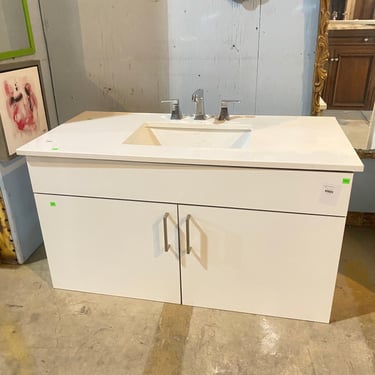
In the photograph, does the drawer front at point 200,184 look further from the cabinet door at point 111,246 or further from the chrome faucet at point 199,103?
the chrome faucet at point 199,103

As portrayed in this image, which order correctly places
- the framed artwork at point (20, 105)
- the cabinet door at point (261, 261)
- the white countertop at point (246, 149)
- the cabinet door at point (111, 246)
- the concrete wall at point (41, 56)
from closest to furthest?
1. the white countertop at point (246, 149)
2. the cabinet door at point (261, 261)
3. the cabinet door at point (111, 246)
4. the framed artwork at point (20, 105)
5. the concrete wall at point (41, 56)

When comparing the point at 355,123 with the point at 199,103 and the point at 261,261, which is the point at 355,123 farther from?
the point at 261,261

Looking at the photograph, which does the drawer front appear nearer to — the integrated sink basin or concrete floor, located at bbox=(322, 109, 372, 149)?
the integrated sink basin

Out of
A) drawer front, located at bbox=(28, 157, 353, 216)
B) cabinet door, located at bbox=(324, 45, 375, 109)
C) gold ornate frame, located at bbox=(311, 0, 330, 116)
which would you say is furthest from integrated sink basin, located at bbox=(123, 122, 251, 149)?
cabinet door, located at bbox=(324, 45, 375, 109)

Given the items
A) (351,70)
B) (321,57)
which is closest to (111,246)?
(321,57)

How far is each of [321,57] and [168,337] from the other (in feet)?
5.05

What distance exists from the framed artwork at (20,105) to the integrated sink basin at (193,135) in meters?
0.61

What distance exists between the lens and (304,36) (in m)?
1.89

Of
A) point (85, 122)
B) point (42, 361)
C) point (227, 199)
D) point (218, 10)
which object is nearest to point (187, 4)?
point (218, 10)

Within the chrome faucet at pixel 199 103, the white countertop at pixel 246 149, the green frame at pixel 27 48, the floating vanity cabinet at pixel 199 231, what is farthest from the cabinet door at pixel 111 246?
the green frame at pixel 27 48

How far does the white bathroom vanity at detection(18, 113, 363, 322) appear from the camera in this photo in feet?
4.69

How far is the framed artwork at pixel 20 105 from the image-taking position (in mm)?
1771

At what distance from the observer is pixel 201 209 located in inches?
60.4

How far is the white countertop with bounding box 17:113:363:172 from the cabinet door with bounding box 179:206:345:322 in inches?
9.0
